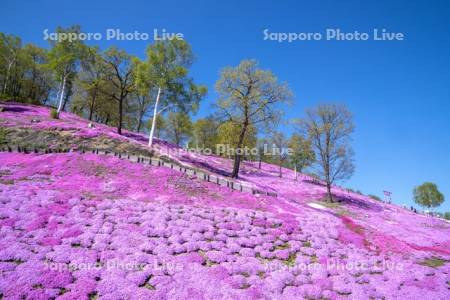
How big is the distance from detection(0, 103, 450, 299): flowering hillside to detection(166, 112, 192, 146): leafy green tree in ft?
183

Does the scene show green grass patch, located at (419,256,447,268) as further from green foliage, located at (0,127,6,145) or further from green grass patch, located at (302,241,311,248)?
green foliage, located at (0,127,6,145)

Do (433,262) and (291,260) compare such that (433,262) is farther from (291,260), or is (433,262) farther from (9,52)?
(9,52)

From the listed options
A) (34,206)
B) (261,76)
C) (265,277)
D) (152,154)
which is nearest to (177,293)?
(265,277)

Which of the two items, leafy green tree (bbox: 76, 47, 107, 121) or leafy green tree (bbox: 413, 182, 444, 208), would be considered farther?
leafy green tree (bbox: 413, 182, 444, 208)

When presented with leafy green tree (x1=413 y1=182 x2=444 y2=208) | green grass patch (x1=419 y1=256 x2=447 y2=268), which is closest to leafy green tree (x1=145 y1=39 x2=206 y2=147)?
green grass patch (x1=419 y1=256 x2=447 y2=268)

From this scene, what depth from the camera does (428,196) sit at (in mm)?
77000

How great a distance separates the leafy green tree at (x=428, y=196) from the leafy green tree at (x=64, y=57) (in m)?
92.7

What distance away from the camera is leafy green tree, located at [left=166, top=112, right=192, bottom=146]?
256ft

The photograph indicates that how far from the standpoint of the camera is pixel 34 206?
46.1ft

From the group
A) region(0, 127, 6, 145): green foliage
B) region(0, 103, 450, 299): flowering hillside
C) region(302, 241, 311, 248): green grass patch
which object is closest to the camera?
region(0, 103, 450, 299): flowering hillside

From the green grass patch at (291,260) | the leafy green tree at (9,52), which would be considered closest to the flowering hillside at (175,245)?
the green grass patch at (291,260)

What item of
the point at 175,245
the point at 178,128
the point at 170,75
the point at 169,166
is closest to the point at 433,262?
the point at 175,245

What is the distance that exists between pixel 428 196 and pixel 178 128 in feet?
245

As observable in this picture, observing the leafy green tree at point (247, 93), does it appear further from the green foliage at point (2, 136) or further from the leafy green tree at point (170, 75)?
the green foliage at point (2, 136)
